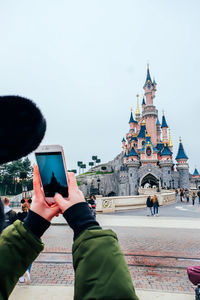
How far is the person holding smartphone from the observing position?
0.90 m

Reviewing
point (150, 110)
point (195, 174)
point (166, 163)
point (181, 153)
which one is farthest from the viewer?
point (195, 174)

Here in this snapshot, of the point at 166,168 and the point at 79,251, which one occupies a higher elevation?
the point at 166,168

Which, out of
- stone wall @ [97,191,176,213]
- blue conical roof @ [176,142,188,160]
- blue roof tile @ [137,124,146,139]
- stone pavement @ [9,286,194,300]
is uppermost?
blue roof tile @ [137,124,146,139]

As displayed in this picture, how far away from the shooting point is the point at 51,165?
1.42 m

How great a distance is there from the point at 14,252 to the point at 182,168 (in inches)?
2066

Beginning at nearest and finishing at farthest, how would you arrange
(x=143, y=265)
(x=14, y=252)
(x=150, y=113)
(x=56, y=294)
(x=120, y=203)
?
(x=14, y=252) < (x=56, y=294) < (x=143, y=265) < (x=120, y=203) < (x=150, y=113)

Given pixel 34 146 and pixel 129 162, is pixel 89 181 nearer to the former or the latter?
pixel 129 162

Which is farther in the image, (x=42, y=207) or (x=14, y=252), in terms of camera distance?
(x=42, y=207)

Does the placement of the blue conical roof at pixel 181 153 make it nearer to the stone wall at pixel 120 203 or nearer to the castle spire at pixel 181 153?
the castle spire at pixel 181 153

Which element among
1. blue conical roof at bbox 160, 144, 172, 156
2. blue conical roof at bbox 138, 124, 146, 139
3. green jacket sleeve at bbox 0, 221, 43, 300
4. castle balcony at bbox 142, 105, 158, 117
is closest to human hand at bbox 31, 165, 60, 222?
green jacket sleeve at bbox 0, 221, 43, 300

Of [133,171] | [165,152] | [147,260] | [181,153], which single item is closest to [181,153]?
[181,153]

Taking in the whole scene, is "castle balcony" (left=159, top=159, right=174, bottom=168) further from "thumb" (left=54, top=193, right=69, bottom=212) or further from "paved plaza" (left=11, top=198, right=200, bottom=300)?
"thumb" (left=54, top=193, right=69, bottom=212)

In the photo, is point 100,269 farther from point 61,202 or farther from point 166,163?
point 166,163

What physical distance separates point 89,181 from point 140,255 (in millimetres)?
54231
